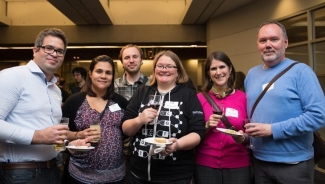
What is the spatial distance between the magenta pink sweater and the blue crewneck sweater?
12cm

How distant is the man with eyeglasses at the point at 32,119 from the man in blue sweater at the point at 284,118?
1.42 meters

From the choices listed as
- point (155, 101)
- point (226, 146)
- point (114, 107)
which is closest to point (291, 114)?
point (226, 146)

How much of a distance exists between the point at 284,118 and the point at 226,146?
1.63 ft

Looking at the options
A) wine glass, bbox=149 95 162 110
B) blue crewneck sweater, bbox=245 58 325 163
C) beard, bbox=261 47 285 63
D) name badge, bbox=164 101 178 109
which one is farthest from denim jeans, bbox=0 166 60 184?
beard, bbox=261 47 285 63

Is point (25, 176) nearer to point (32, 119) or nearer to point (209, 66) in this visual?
point (32, 119)

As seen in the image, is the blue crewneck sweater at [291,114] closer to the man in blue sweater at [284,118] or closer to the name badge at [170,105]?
the man in blue sweater at [284,118]

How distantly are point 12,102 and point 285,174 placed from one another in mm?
1957

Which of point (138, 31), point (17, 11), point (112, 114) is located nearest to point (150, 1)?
point (138, 31)

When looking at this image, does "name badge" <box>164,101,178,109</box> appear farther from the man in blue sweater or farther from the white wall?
the white wall

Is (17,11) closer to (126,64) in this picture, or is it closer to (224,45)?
(224,45)

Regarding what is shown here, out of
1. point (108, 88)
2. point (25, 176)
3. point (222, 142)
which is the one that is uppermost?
point (108, 88)

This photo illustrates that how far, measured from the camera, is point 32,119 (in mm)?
1813

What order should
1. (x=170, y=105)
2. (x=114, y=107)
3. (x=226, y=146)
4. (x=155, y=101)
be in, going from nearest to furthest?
(x=155, y=101)
(x=170, y=105)
(x=226, y=146)
(x=114, y=107)

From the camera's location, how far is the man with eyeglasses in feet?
5.61
